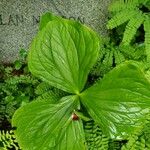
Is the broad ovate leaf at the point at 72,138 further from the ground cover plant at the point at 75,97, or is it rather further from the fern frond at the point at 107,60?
the fern frond at the point at 107,60

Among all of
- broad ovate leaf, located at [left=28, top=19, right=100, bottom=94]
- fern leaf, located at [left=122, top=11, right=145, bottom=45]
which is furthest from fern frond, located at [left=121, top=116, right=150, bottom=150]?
fern leaf, located at [left=122, top=11, right=145, bottom=45]

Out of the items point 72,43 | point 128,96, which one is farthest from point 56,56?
point 128,96

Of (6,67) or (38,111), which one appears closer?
(38,111)

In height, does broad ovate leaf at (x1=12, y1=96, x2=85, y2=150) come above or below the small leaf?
below

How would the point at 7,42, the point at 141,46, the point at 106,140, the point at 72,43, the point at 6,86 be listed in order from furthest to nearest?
the point at 7,42 < the point at 6,86 < the point at 141,46 < the point at 106,140 < the point at 72,43

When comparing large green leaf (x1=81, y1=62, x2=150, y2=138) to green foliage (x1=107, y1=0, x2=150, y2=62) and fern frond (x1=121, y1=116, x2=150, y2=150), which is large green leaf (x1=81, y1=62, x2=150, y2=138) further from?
green foliage (x1=107, y1=0, x2=150, y2=62)

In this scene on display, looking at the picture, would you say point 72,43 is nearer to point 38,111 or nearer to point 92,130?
point 38,111
